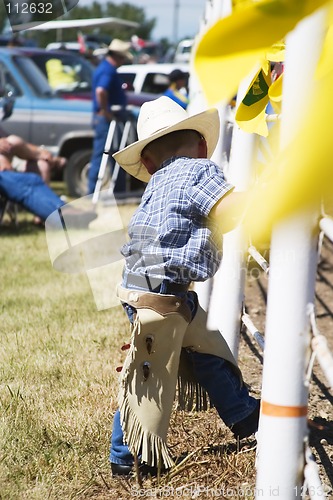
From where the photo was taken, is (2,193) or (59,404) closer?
(59,404)

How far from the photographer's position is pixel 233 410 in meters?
2.56

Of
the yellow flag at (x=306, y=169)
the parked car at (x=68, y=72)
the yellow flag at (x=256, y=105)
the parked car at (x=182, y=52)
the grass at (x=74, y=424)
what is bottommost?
the parked car at (x=182, y=52)

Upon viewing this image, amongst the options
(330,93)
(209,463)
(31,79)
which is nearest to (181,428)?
(209,463)

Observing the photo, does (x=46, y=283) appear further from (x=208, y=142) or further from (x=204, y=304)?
(x=208, y=142)

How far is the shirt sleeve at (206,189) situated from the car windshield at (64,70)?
9.12 metres

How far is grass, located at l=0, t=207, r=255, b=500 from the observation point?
2.39 metres

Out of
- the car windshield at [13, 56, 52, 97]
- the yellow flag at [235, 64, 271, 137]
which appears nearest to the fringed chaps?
the yellow flag at [235, 64, 271, 137]

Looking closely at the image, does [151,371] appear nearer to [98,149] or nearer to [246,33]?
[246,33]

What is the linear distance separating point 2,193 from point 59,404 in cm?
484

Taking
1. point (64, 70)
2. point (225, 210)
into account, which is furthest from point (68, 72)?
point (225, 210)

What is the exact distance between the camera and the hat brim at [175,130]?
7.46 ft

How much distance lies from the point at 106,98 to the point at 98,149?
2.08ft

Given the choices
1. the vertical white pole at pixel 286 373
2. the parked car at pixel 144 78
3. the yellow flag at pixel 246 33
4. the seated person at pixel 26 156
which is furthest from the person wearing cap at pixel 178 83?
the yellow flag at pixel 246 33

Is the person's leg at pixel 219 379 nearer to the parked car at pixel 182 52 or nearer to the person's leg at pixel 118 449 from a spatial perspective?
the person's leg at pixel 118 449
